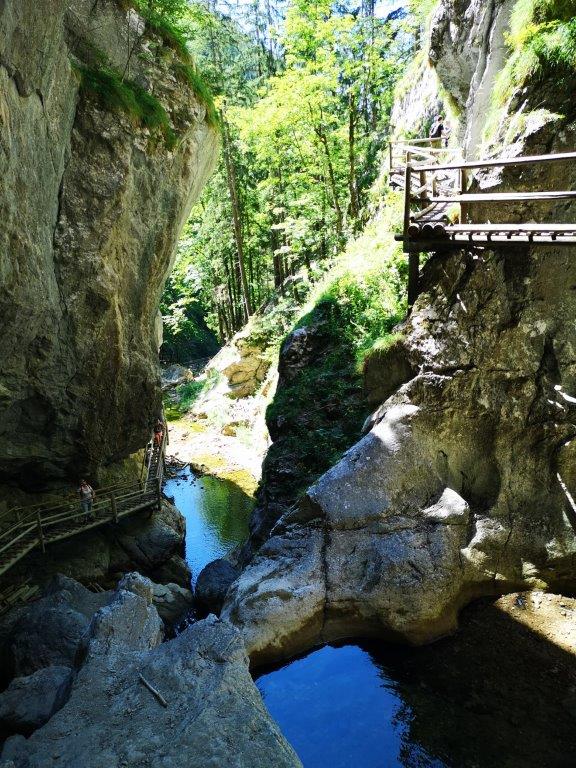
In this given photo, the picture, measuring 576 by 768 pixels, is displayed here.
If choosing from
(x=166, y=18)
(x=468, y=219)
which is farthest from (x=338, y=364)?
(x=166, y=18)

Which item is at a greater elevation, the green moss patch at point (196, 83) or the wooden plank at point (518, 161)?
→ the green moss patch at point (196, 83)

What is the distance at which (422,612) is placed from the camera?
393 inches

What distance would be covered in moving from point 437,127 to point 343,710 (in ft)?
62.9

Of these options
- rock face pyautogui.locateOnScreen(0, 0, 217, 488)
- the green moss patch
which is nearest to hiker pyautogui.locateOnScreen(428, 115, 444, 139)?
the green moss patch

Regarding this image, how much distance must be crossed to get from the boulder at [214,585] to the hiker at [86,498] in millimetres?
3314

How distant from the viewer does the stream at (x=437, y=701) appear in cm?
774

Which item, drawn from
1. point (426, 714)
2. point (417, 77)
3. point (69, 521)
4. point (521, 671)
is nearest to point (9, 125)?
point (69, 521)

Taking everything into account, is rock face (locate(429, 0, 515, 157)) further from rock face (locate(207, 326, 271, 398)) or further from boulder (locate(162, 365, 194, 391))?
boulder (locate(162, 365, 194, 391))

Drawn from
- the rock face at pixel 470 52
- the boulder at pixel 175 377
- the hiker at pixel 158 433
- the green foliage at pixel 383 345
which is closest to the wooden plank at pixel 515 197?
the green foliage at pixel 383 345

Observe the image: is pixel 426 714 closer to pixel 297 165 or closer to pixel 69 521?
pixel 69 521

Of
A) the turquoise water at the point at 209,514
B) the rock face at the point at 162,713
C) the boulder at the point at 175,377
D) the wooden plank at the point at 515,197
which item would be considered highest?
the wooden plank at the point at 515,197

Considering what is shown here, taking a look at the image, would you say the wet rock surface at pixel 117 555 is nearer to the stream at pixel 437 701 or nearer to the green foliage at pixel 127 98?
the stream at pixel 437 701

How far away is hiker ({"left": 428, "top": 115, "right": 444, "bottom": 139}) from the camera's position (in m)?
19.6

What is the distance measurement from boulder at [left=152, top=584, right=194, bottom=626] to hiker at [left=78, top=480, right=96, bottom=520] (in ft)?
8.38
